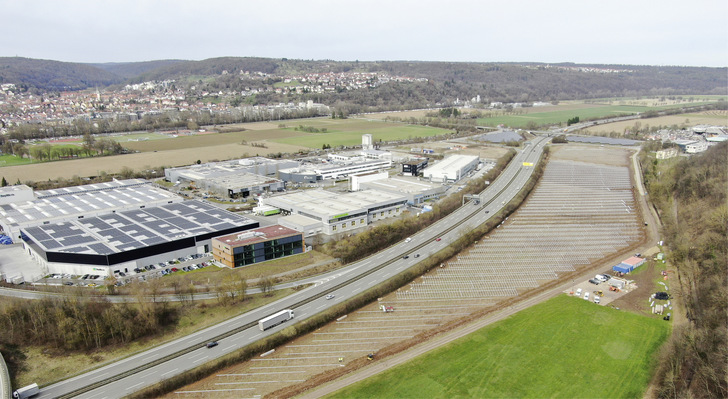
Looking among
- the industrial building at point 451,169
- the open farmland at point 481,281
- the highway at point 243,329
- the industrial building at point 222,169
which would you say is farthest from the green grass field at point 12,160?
the open farmland at point 481,281

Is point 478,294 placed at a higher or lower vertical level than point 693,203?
lower

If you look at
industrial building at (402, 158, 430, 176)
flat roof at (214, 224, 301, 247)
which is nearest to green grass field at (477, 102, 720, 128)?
industrial building at (402, 158, 430, 176)

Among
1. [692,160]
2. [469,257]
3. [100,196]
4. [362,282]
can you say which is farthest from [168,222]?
[692,160]

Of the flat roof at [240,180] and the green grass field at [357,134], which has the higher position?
the green grass field at [357,134]

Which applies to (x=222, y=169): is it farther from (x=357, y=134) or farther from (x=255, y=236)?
(x=357, y=134)

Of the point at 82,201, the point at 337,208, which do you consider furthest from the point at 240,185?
the point at 337,208

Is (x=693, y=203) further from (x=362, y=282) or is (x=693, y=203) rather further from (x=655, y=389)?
(x=362, y=282)

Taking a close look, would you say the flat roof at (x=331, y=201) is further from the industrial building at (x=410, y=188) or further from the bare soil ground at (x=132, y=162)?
the bare soil ground at (x=132, y=162)
